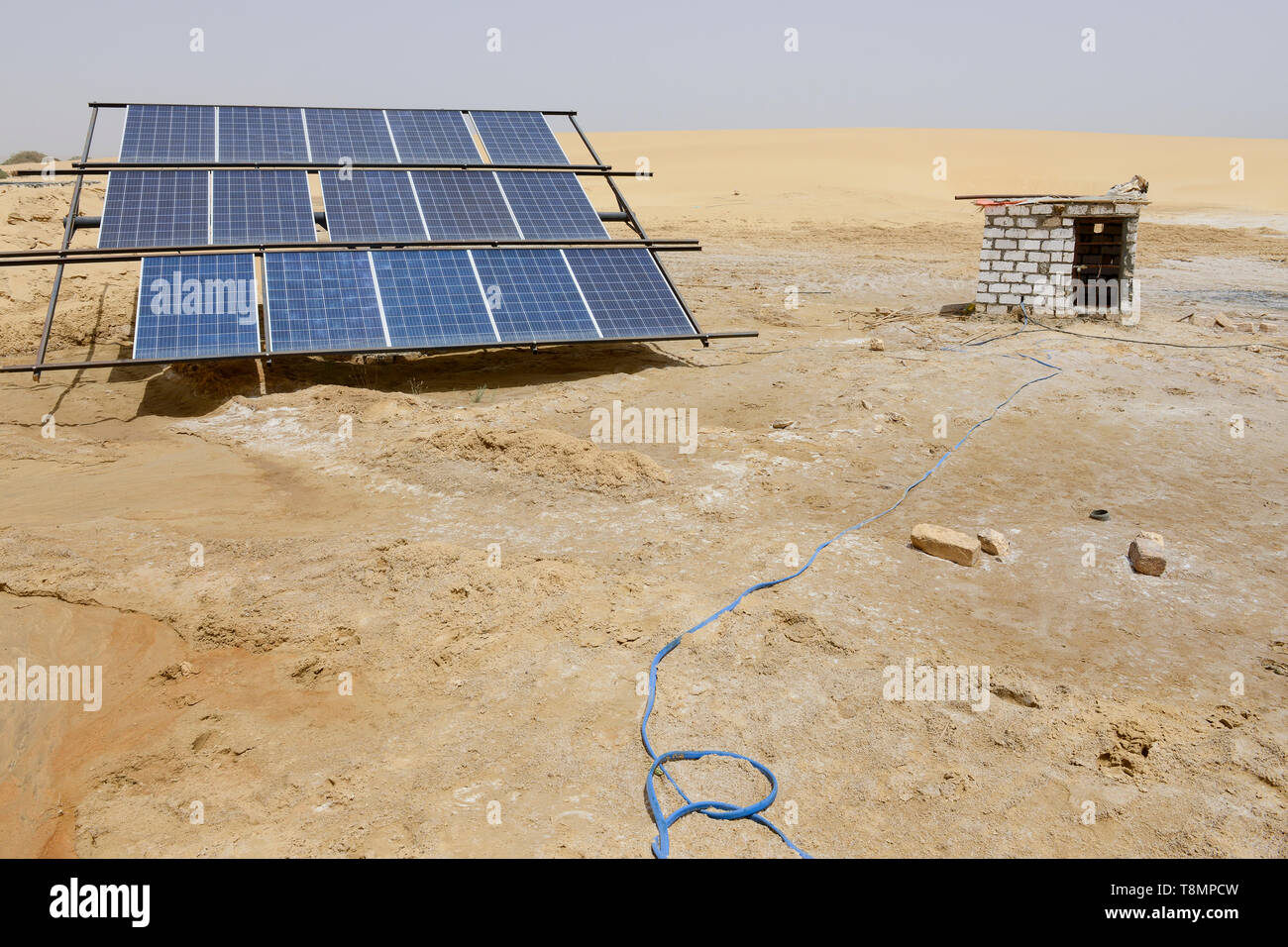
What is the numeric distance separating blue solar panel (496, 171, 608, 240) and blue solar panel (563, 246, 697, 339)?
1.60 feet

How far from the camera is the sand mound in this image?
714 centimetres

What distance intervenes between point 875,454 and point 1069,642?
2980mm

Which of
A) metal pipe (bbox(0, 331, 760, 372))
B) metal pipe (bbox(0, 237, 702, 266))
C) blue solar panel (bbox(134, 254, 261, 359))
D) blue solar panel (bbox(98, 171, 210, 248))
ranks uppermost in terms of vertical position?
blue solar panel (bbox(98, 171, 210, 248))

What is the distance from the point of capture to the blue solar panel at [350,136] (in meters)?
12.3

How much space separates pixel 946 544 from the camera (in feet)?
19.3

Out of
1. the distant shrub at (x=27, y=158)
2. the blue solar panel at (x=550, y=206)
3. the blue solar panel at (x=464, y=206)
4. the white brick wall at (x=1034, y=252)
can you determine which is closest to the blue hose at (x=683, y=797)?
the blue solar panel at (x=464, y=206)

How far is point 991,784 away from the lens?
3949 millimetres

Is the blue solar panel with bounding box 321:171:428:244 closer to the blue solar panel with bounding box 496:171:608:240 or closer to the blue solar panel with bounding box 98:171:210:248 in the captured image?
the blue solar panel with bounding box 496:171:608:240

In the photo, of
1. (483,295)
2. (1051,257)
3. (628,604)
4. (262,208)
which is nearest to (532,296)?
(483,295)

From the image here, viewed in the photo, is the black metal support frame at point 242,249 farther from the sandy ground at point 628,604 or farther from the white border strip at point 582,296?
the sandy ground at point 628,604

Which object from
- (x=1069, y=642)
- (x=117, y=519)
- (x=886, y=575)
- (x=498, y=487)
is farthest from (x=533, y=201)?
(x=1069, y=642)

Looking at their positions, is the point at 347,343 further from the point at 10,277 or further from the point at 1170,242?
the point at 1170,242

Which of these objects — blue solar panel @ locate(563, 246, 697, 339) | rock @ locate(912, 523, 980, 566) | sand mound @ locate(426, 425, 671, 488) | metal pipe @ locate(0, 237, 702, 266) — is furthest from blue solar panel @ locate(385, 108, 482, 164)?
rock @ locate(912, 523, 980, 566)
